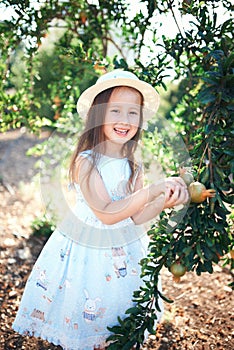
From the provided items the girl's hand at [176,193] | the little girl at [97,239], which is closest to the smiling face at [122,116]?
the little girl at [97,239]

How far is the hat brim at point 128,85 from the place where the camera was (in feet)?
6.60

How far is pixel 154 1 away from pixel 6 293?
190 cm

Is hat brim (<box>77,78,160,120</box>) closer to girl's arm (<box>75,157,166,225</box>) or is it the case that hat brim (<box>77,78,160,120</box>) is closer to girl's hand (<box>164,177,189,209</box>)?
girl's arm (<box>75,157,166,225</box>)

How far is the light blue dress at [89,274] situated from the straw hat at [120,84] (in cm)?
25

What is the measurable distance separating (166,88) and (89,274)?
3.23 feet

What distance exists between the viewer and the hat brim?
201cm

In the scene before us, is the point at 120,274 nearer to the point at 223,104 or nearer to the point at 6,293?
the point at 223,104

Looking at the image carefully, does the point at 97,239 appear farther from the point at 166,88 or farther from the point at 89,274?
the point at 166,88

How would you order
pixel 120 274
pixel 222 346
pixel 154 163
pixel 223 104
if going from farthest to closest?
pixel 154 163 < pixel 222 346 < pixel 120 274 < pixel 223 104

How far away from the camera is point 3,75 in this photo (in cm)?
302

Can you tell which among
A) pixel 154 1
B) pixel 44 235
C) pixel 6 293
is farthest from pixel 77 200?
pixel 44 235

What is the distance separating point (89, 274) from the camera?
80.9 inches

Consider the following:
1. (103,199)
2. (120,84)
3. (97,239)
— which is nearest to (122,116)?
(120,84)

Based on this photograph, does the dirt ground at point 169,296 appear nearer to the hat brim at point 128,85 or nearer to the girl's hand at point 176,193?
the girl's hand at point 176,193
